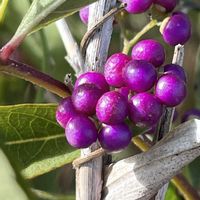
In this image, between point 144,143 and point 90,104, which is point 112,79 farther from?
point 144,143

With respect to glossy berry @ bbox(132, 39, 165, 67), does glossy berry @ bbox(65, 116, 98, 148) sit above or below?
below

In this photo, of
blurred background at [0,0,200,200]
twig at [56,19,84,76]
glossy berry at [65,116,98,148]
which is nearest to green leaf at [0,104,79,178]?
twig at [56,19,84,76]

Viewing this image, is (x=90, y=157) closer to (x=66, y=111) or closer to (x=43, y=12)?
(x=66, y=111)

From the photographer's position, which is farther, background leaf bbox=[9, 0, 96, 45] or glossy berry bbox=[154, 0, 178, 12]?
glossy berry bbox=[154, 0, 178, 12]

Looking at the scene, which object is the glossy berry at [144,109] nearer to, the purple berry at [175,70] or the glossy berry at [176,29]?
the purple berry at [175,70]

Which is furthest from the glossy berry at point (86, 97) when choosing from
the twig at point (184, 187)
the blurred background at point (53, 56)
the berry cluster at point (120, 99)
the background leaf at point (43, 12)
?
the blurred background at point (53, 56)

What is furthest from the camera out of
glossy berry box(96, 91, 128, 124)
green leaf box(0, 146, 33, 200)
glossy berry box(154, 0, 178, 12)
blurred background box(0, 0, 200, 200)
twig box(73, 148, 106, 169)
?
blurred background box(0, 0, 200, 200)

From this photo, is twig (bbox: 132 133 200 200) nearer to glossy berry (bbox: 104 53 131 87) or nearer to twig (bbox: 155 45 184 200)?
twig (bbox: 155 45 184 200)
